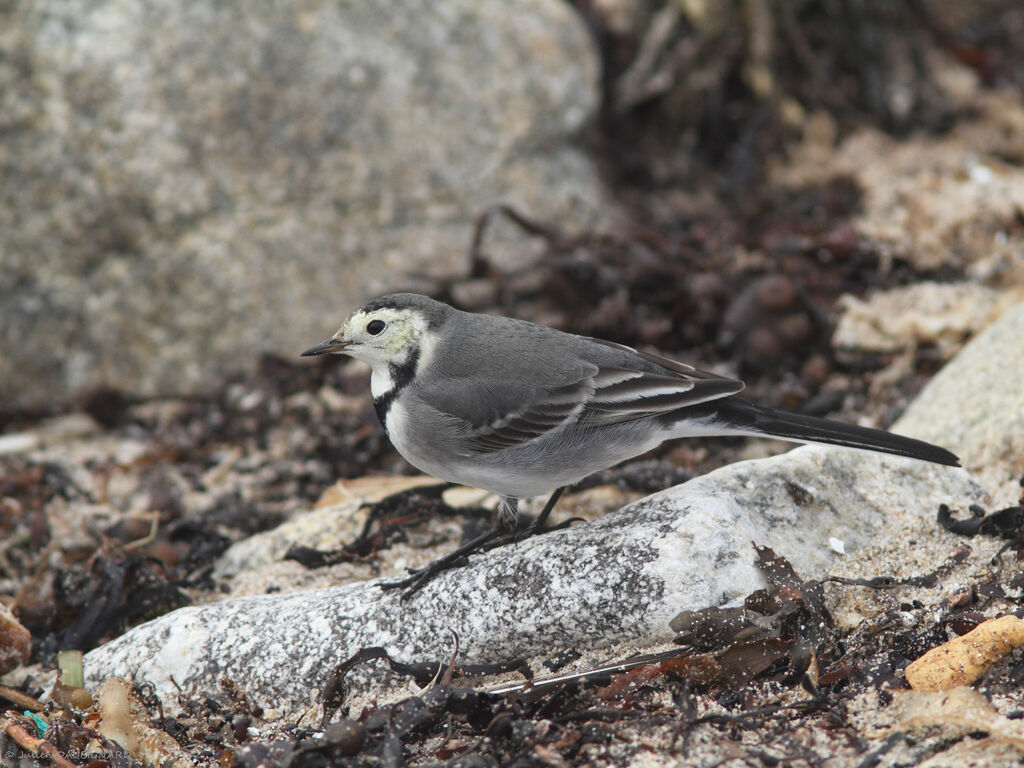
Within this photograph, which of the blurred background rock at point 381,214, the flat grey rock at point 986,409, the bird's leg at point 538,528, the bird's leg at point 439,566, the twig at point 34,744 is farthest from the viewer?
the blurred background rock at point 381,214

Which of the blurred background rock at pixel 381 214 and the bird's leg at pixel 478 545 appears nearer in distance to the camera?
the bird's leg at pixel 478 545

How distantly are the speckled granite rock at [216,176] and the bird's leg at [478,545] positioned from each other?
281 cm

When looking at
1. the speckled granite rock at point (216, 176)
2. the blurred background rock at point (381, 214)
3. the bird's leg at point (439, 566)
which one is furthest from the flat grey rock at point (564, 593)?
the speckled granite rock at point (216, 176)

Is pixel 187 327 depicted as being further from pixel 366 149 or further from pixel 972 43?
pixel 972 43

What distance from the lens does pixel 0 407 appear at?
21.5 feet

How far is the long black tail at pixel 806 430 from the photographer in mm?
3736

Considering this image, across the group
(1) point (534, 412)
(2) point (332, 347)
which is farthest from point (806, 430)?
(2) point (332, 347)

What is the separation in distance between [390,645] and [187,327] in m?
3.58

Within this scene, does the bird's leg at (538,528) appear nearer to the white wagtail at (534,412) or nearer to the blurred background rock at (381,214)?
the white wagtail at (534,412)

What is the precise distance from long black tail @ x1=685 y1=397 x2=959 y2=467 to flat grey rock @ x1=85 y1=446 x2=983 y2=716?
195 millimetres

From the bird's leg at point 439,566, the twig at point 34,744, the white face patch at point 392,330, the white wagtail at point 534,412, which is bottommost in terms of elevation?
the twig at point 34,744

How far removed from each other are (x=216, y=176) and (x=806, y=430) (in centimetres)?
438

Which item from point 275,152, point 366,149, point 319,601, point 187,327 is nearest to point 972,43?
point 366,149

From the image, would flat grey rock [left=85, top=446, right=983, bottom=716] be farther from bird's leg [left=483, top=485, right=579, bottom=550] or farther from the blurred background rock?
the blurred background rock
